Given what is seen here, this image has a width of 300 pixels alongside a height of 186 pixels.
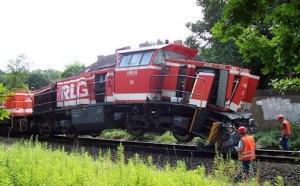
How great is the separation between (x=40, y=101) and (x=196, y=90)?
975 cm

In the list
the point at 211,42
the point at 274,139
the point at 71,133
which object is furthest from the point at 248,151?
the point at 211,42

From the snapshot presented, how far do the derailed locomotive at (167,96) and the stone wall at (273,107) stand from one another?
5.62 meters

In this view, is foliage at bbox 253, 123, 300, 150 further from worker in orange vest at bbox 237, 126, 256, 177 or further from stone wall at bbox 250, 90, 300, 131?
worker in orange vest at bbox 237, 126, 256, 177

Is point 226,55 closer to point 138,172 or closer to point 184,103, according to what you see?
point 184,103

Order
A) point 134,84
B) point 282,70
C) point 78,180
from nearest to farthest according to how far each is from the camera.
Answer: point 282,70 < point 78,180 < point 134,84

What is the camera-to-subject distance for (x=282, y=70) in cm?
435

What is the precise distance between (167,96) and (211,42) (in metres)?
15.6

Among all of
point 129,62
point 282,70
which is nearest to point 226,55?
point 129,62

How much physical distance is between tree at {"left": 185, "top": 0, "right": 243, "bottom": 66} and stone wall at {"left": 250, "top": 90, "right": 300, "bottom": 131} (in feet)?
20.7

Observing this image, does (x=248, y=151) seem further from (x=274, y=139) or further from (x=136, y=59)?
(x=274, y=139)

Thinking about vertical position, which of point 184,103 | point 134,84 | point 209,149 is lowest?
point 209,149

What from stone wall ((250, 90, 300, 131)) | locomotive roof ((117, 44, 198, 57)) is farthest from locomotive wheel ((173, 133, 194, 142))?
stone wall ((250, 90, 300, 131))

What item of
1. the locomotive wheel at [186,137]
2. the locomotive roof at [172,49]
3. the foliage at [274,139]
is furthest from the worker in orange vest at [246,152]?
the foliage at [274,139]

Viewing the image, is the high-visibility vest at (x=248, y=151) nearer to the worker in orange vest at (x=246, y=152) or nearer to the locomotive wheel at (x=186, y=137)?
the worker in orange vest at (x=246, y=152)
